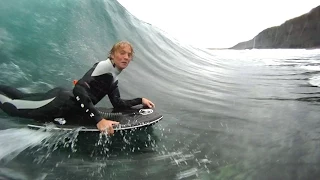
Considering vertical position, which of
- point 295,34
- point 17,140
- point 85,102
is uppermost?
point 295,34

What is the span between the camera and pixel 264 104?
4.79 feet

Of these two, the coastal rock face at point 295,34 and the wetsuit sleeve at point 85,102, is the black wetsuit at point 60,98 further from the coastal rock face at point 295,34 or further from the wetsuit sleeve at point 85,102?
the coastal rock face at point 295,34

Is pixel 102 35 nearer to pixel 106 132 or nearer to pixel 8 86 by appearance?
pixel 8 86

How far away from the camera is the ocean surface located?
108 centimetres

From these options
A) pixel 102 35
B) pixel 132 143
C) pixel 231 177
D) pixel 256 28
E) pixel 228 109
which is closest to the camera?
pixel 231 177

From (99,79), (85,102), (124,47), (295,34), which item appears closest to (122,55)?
(124,47)

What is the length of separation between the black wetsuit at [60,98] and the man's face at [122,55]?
0.09ft

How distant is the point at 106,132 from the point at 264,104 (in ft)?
2.65

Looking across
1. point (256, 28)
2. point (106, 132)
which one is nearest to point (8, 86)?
point (106, 132)

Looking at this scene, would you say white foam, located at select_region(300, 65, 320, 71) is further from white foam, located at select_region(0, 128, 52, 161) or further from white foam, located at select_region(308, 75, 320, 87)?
white foam, located at select_region(0, 128, 52, 161)

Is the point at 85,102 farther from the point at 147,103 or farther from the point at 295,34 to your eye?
the point at 295,34

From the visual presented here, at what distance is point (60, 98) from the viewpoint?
120 cm

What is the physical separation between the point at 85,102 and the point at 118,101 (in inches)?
8.7

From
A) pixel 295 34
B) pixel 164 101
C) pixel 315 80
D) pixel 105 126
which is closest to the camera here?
pixel 105 126
